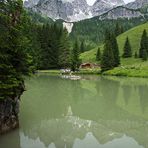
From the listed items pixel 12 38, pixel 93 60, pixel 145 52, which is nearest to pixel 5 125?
pixel 12 38

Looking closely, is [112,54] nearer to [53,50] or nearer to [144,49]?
[53,50]

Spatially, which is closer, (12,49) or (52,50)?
(12,49)

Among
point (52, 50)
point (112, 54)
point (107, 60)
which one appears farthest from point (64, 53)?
point (107, 60)

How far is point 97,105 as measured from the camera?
35.2 metres

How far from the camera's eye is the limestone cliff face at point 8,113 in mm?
20438

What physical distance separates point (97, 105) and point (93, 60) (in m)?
101

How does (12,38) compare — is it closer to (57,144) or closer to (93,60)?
(57,144)

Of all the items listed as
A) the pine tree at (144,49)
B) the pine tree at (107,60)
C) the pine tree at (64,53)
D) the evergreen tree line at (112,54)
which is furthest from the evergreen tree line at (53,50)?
the pine tree at (144,49)

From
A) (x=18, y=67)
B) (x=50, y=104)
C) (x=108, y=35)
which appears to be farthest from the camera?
(x=108, y=35)

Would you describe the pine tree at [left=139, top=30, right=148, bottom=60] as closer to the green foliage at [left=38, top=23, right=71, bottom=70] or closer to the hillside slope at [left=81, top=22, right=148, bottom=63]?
the hillside slope at [left=81, top=22, right=148, bottom=63]

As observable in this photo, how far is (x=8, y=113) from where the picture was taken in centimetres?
2095

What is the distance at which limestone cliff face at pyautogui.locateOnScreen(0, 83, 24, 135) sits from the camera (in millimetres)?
20438

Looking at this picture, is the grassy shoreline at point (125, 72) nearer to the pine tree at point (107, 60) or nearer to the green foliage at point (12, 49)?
the pine tree at point (107, 60)

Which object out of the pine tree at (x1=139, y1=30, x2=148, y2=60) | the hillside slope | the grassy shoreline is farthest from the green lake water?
the hillside slope
